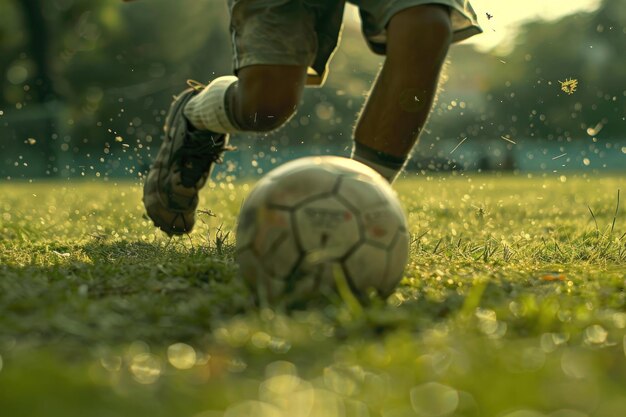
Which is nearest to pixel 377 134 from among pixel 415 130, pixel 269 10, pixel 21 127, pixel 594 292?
pixel 415 130

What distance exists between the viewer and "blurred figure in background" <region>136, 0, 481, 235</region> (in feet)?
11.3

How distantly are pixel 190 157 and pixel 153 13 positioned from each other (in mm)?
32333

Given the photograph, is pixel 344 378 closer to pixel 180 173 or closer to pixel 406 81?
pixel 406 81

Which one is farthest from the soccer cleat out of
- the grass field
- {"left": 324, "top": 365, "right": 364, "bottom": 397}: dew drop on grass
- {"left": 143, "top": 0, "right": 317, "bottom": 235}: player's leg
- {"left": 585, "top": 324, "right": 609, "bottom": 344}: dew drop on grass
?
{"left": 324, "top": 365, "right": 364, "bottom": 397}: dew drop on grass

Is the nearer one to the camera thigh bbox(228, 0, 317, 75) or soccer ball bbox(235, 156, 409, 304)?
soccer ball bbox(235, 156, 409, 304)

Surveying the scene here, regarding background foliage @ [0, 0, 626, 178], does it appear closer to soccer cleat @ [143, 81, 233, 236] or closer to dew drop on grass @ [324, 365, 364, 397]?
soccer cleat @ [143, 81, 233, 236]

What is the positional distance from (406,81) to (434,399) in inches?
85.3

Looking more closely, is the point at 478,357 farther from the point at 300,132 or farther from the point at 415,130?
the point at 300,132

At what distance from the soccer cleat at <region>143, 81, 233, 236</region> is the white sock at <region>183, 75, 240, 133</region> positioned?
0.23ft

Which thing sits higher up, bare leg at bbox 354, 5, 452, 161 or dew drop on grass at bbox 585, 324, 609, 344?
bare leg at bbox 354, 5, 452, 161

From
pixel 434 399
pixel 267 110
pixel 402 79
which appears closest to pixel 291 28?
pixel 267 110

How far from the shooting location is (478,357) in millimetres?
1754

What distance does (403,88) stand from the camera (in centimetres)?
344

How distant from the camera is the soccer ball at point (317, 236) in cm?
234
